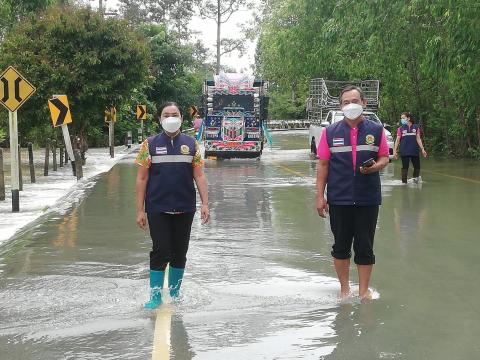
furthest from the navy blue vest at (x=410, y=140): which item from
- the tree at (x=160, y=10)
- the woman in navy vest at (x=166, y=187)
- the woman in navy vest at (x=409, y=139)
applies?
the tree at (x=160, y=10)

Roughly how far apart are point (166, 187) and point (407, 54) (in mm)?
22426

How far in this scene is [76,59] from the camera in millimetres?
22516

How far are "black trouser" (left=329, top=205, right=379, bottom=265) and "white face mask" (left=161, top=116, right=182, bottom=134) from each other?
152cm

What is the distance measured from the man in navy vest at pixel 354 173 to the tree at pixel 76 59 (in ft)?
55.9

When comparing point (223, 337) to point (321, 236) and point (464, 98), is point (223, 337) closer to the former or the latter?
point (321, 236)

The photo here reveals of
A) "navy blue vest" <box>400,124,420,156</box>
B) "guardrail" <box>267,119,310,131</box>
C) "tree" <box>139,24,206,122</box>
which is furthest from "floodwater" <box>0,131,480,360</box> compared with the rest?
"guardrail" <box>267,119,310,131</box>

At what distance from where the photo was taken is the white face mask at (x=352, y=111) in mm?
6285

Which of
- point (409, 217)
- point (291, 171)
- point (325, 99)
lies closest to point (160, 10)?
point (325, 99)

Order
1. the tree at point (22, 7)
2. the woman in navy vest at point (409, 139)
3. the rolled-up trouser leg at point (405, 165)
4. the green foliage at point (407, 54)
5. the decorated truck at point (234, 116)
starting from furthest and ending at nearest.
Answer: the decorated truck at point (234, 116)
the tree at point (22, 7)
the green foliage at point (407, 54)
the rolled-up trouser leg at point (405, 165)
the woman in navy vest at point (409, 139)

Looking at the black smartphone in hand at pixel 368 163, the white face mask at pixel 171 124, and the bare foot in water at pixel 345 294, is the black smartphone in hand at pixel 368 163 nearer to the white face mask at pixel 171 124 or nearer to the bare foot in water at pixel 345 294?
the bare foot in water at pixel 345 294

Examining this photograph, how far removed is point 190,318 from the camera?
237 inches

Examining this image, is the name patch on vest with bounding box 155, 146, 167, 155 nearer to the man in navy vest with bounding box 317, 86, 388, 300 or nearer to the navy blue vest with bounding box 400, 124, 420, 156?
the man in navy vest with bounding box 317, 86, 388, 300

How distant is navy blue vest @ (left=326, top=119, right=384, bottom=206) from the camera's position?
634cm

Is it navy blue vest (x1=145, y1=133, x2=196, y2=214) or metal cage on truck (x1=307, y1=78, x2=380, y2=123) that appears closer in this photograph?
navy blue vest (x1=145, y1=133, x2=196, y2=214)
